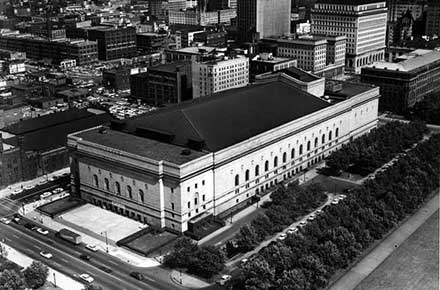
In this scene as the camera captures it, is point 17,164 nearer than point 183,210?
No

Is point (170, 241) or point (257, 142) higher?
point (257, 142)

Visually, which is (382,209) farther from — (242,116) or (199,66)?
(199,66)

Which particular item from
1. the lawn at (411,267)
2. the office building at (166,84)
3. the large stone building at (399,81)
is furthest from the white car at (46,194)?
the large stone building at (399,81)

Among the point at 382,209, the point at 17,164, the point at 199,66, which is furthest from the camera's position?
the point at 199,66

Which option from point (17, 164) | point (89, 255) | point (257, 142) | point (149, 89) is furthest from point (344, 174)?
point (149, 89)

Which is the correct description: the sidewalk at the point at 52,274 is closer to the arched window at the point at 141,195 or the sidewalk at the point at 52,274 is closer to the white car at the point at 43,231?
the white car at the point at 43,231

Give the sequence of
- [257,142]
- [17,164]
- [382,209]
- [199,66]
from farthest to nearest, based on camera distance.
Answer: [199,66] → [17,164] → [257,142] → [382,209]
